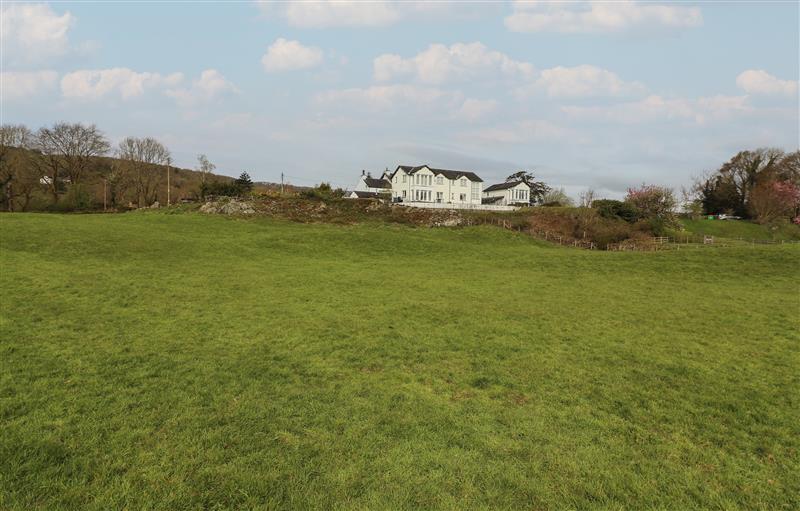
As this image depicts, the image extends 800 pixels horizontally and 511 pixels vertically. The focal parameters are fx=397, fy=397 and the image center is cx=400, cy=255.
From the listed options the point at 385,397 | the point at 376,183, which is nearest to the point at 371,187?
the point at 376,183

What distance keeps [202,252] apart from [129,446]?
1922 centimetres

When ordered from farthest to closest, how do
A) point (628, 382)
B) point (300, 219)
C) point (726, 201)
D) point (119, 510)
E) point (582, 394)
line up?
point (726, 201), point (300, 219), point (628, 382), point (582, 394), point (119, 510)

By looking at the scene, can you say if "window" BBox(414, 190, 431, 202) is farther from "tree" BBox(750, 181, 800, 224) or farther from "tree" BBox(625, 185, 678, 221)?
"tree" BBox(750, 181, 800, 224)

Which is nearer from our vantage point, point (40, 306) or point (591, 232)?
point (40, 306)

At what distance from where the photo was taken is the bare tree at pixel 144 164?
68.0 meters

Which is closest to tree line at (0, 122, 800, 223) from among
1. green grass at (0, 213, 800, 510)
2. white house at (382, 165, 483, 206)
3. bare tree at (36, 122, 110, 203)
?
bare tree at (36, 122, 110, 203)

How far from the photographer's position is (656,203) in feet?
176

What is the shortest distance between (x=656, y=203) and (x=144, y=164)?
83051 mm

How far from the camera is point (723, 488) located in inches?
169

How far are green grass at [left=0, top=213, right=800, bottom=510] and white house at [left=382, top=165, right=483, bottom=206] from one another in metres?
57.3

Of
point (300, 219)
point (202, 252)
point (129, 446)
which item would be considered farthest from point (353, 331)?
point (300, 219)

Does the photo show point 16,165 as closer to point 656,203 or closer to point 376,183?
point 376,183

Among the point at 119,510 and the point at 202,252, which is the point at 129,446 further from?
the point at 202,252

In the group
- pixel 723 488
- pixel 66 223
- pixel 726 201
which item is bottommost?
pixel 723 488
